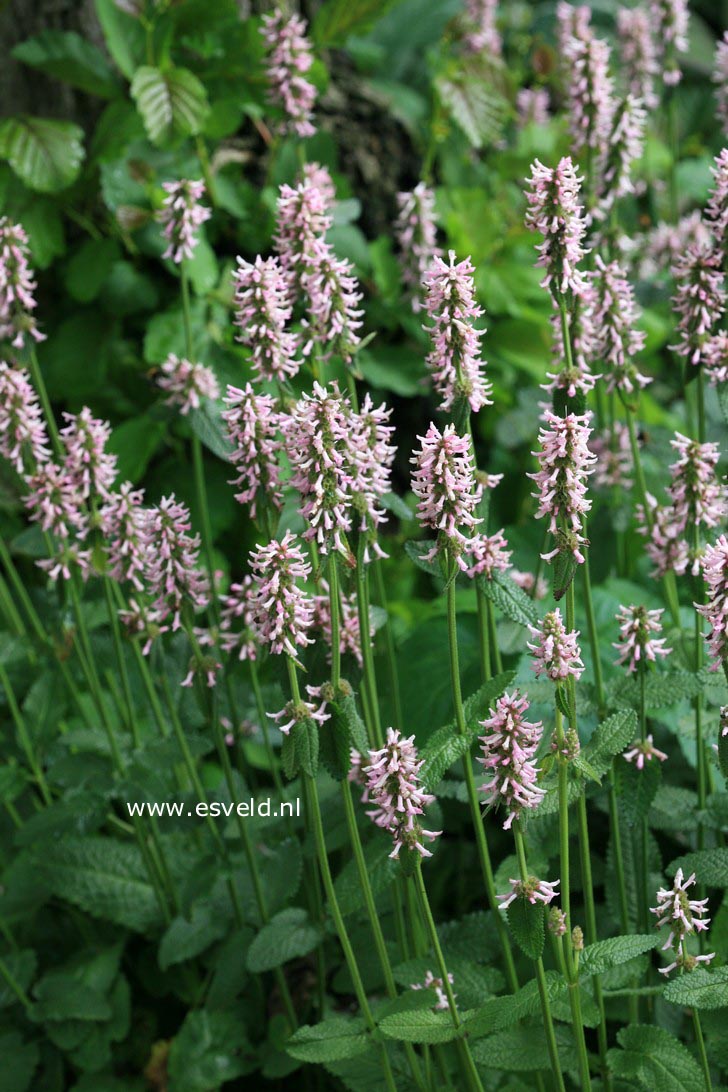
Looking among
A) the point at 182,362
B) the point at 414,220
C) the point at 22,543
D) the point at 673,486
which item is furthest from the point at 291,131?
the point at 673,486

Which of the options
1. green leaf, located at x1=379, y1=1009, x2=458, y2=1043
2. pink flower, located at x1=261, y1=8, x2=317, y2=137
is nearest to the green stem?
green leaf, located at x1=379, y1=1009, x2=458, y2=1043

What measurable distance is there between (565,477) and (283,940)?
3.64ft

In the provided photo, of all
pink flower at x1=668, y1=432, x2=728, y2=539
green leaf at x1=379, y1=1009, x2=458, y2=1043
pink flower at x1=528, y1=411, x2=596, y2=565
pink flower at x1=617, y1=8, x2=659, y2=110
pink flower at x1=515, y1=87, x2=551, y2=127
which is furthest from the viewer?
pink flower at x1=515, y1=87, x2=551, y2=127

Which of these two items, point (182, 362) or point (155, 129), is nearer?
point (182, 362)

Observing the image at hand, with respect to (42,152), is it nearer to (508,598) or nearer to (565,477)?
(508,598)

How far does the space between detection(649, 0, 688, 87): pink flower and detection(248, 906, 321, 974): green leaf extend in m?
2.37

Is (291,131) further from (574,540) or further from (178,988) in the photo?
(178,988)

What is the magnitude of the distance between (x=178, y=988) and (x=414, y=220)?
1715 mm

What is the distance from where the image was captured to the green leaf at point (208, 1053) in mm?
2264

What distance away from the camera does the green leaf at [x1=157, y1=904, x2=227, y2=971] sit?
7.55 feet

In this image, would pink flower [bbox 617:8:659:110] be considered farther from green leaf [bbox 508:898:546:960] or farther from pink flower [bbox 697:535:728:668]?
green leaf [bbox 508:898:546:960]

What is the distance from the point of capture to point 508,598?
1.74m

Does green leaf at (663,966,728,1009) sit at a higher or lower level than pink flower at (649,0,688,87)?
lower

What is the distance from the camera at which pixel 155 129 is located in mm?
3049
